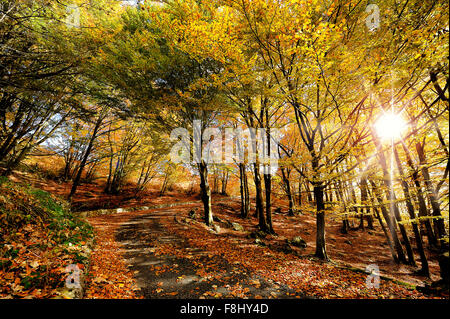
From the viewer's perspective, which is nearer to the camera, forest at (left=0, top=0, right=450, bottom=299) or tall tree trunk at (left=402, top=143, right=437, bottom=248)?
forest at (left=0, top=0, right=450, bottom=299)

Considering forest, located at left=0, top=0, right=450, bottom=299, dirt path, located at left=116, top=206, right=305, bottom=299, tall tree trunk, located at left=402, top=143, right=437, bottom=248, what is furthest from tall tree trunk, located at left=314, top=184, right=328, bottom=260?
dirt path, located at left=116, top=206, right=305, bottom=299

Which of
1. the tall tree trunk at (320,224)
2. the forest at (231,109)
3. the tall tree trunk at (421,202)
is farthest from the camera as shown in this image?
the tall tree trunk at (320,224)

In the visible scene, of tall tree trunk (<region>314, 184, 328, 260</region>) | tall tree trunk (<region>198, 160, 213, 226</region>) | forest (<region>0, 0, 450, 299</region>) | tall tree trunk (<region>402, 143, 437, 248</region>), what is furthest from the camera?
tall tree trunk (<region>198, 160, 213, 226</region>)

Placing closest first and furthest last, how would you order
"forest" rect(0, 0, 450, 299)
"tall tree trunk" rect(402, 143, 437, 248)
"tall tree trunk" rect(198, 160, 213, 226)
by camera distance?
"forest" rect(0, 0, 450, 299)
"tall tree trunk" rect(402, 143, 437, 248)
"tall tree trunk" rect(198, 160, 213, 226)

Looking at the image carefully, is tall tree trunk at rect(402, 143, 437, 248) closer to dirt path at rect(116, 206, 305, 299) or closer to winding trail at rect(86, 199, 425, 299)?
winding trail at rect(86, 199, 425, 299)

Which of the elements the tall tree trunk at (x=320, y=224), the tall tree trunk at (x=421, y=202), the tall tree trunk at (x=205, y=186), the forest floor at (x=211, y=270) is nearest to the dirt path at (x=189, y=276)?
the forest floor at (x=211, y=270)

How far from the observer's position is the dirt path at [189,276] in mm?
3869

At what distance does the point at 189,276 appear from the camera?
4480mm

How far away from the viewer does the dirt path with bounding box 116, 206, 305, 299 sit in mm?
3869

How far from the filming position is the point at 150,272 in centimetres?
456

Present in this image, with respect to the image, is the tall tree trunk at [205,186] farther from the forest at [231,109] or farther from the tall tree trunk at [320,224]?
the tall tree trunk at [320,224]

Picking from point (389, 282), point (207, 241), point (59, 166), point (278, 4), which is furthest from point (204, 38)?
point (59, 166)

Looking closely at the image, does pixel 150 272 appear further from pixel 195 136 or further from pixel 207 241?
pixel 195 136
